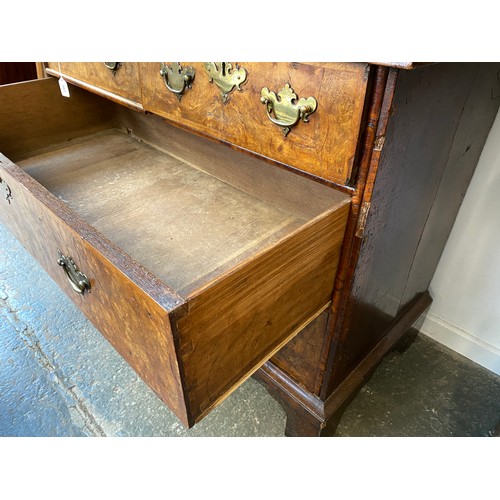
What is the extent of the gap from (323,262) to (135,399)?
74 cm

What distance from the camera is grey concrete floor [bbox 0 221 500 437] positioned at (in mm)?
1008

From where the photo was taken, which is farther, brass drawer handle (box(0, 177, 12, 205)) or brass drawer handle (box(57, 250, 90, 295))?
brass drawer handle (box(0, 177, 12, 205))

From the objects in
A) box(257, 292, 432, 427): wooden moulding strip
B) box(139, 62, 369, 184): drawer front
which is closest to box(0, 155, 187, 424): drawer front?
box(139, 62, 369, 184): drawer front

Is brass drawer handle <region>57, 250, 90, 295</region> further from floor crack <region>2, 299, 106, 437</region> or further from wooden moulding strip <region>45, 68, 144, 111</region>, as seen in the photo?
floor crack <region>2, 299, 106, 437</region>

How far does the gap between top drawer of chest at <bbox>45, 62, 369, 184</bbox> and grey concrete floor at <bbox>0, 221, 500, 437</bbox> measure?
711 mm

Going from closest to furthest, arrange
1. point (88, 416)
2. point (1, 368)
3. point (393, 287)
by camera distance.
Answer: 1. point (393, 287)
2. point (88, 416)
3. point (1, 368)

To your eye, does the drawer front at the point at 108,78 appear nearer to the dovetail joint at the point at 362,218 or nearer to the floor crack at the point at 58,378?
the dovetail joint at the point at 362,218

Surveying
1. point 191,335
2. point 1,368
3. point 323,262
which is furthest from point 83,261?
point 1,368

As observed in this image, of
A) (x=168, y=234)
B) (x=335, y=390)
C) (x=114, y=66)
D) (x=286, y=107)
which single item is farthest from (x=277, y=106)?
(x=335, y=390)

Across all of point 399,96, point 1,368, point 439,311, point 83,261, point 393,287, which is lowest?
point 1,368

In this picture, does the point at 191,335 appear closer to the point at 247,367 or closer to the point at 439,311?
the point at 247,367

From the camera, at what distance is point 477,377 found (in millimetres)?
1120

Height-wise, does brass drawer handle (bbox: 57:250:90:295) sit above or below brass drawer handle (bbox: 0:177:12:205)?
below

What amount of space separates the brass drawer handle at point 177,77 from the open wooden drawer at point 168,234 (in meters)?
0.16
